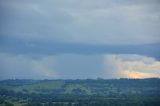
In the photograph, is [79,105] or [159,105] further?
[79,105]

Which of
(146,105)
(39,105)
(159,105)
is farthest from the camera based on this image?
(39,105)

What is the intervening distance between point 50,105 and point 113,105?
32887 mm

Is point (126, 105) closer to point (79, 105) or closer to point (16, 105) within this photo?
point (79, 105)

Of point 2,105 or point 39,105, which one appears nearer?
point 2,105

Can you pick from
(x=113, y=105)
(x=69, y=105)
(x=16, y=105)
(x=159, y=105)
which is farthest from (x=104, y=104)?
(x=16, y=105)

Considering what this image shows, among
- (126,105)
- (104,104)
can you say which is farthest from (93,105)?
(126,105)

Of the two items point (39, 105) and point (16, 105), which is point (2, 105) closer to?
point (16, 105)

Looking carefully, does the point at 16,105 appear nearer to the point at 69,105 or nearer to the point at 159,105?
the point at 69,105

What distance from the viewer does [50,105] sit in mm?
172250

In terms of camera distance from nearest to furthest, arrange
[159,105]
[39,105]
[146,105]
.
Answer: [159,105]
[146,105]
[39,105]

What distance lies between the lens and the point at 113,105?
16675 cm

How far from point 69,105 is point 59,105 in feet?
17.3

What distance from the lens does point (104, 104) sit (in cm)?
17112

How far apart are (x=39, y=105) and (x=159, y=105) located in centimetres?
6136
